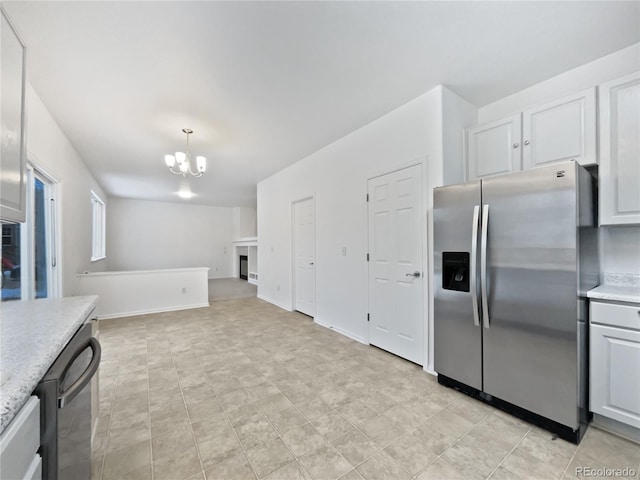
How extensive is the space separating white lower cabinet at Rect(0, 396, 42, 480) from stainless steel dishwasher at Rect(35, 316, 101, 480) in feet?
0.11

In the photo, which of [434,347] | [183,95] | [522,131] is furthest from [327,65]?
[434,347]

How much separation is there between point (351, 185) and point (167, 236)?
7.61m

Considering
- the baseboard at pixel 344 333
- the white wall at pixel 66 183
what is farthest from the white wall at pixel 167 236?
the baseboard at pixel 344 333

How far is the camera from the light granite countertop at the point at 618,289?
1631 mm

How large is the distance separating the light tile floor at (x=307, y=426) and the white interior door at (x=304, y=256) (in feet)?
4.89

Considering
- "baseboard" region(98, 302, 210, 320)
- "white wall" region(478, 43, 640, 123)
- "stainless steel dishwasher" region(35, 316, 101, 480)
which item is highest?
"white wall" region(478, 43, 640, 123)

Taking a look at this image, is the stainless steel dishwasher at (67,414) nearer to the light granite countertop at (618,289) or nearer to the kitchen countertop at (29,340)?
the kitchen countertop at (29,340)

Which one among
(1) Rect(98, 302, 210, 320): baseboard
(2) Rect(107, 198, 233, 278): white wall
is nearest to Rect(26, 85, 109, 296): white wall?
(1) Rect(98, 302, 210, 320): baseboard

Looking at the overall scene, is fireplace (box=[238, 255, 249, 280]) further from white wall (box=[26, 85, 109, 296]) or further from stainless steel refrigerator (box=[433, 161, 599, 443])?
stainless steel refrigerator (box=[433, 161, 599, 443])

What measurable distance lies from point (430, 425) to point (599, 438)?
1.02m

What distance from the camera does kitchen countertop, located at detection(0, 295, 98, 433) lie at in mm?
624

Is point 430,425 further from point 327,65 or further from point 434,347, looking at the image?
point 327,65

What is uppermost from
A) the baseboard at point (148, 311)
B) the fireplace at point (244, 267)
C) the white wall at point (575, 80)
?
the white wall at point (575, 80)

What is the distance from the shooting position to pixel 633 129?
176 centimetres
